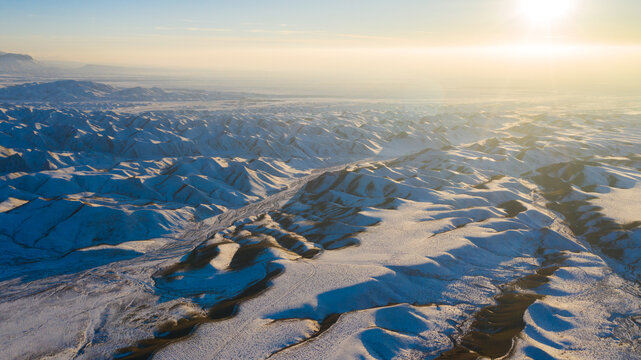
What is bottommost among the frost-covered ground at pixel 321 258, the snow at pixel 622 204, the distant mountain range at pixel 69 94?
the frost-covered ground at pixel 321 258

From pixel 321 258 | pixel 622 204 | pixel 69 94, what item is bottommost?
pixel 321 258

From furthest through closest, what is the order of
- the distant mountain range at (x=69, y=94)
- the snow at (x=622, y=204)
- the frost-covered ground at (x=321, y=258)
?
the distant mountain range at (x=69, y=94) < the snow at (x=622, y=204) < the frost-covered ground at (x=321, y=258)

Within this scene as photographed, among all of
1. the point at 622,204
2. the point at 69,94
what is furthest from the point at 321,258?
the point at 69,94

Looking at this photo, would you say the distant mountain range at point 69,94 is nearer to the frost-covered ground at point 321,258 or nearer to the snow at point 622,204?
the frost-covered ground at point 321,258

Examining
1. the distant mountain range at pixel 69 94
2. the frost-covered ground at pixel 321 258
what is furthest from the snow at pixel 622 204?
the distant mountain range at pixel 69 94

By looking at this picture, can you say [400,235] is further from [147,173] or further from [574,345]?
[147,173]

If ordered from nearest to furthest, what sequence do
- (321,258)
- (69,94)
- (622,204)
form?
(321,258)
(622,204)
(69,94)

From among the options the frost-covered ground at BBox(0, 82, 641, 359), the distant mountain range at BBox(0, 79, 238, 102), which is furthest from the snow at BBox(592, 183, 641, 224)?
the distant mountain range at BBox(0, 79, 238, 102)

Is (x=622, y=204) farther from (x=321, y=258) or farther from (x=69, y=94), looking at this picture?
(x=69, y=94)

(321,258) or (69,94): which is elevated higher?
(69,94)
